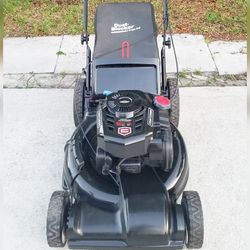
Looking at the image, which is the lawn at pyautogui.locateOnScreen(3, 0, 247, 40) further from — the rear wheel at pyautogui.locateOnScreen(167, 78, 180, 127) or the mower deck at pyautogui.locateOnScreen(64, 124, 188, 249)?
the mower deck at pyautogui.locateOnScreen(64, 124, 188, 249)

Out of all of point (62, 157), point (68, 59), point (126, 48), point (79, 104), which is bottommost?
point (62, 157)

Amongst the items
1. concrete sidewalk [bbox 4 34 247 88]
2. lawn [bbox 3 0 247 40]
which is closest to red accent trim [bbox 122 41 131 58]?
concrete sidewalk [bbox 4 34 247 88]

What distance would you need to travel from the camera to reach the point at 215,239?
2.45 meters

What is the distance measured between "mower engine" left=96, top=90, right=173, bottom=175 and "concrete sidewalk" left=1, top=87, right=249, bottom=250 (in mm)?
549

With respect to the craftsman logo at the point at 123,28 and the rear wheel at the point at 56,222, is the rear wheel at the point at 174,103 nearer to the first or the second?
the craftsman logo at the point at 123,28

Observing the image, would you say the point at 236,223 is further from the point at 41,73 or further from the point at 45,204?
the point at 41,73

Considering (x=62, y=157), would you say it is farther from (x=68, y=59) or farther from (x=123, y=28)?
(x=68, y=59)

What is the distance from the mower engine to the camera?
208cm

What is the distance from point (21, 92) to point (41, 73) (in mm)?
308

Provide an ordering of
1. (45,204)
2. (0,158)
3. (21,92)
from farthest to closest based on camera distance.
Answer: (21,92) → (0,158) → (45,204)

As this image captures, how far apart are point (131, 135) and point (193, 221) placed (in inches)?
17.6

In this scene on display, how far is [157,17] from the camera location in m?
4.78

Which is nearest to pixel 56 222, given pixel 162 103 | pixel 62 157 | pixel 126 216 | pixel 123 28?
pixel 126 216

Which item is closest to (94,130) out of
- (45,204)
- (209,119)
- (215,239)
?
(45,204)
